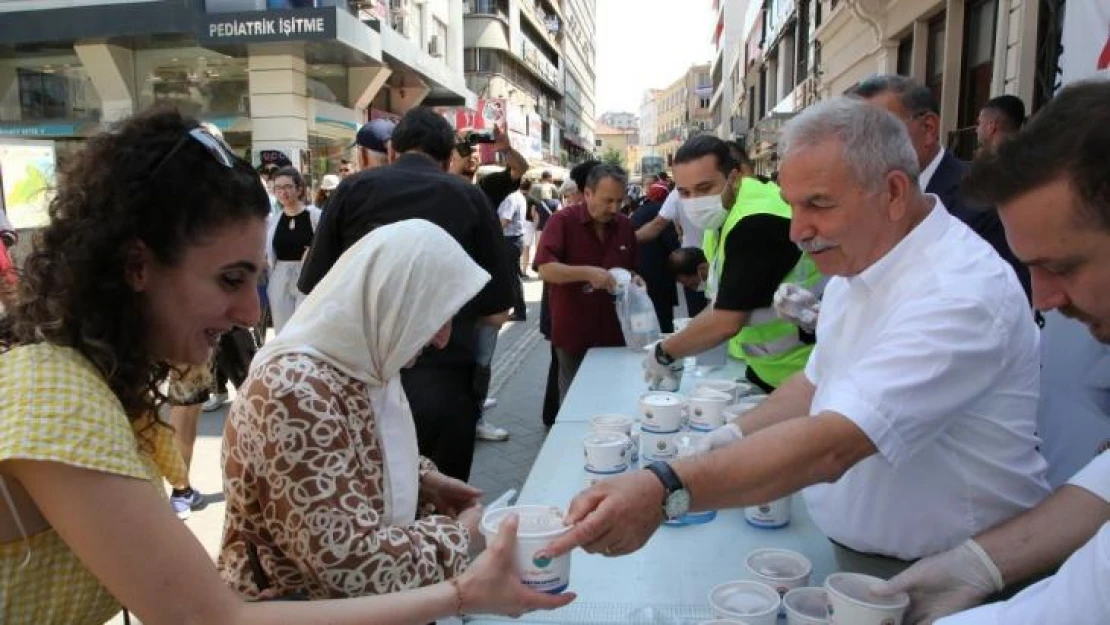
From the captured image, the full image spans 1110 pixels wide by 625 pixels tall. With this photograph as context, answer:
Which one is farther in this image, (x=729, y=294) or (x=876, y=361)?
(x=729, y=294)

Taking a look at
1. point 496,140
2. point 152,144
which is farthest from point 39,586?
point 496,140

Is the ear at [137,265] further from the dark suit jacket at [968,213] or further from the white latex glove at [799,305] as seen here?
the dark suit jacket at [968,213]

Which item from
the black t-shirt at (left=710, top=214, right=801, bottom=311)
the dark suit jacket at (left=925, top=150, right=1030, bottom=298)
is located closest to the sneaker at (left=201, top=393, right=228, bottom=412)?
the black t-shirt at (left=710, top=214, right=801, bottom=311)

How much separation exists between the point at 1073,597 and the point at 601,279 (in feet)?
11.1

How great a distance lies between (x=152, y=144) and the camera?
1199 mm

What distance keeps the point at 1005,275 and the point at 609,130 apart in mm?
128861

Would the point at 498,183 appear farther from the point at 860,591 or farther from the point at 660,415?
the point at 860,591

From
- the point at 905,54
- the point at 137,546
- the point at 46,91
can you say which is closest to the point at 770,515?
the point at 137,546

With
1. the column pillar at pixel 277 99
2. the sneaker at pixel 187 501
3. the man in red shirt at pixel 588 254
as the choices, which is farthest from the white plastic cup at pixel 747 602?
the column pillar at pixel 277 99

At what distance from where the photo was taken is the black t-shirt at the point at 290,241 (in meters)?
5.48

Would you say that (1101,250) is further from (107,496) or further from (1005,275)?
(107,496)

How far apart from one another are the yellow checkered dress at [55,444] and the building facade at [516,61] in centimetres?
2303

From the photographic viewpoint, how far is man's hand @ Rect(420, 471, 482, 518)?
2.03 meters

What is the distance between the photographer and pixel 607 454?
2.18m
